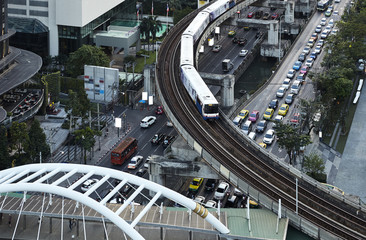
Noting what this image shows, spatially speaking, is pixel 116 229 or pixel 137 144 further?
pixel 137 144

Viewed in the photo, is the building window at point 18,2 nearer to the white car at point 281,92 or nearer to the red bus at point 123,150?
the red bus at point 123,150

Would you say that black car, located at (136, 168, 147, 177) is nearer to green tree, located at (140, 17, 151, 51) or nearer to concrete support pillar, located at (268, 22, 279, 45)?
green tree, located at (140, 17, 151, 51)

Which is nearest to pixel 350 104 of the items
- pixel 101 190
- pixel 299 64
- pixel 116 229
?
pixel 299 64

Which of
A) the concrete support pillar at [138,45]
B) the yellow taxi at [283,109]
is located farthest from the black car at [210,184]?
the concrete support pillar at [138,45]

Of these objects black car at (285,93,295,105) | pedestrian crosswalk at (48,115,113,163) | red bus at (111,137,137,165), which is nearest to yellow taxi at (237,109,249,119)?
black car at (285,93,295,105)

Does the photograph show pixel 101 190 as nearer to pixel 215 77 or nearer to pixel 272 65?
pixel 215 77

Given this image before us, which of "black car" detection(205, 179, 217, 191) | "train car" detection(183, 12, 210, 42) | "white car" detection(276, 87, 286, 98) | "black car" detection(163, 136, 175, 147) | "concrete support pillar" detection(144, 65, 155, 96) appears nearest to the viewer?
"black car" detection(205, 179, 217, 191)
